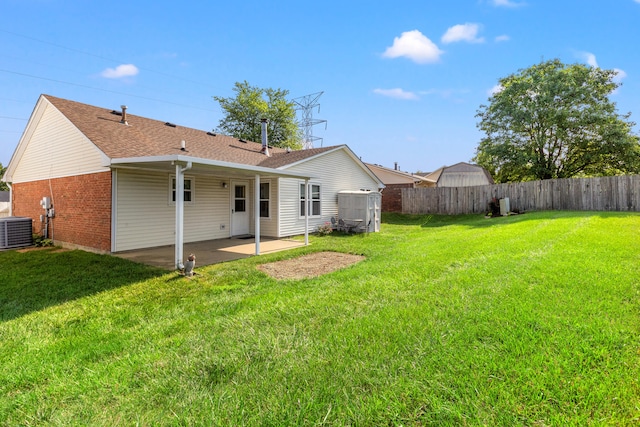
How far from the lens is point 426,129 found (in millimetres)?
16609

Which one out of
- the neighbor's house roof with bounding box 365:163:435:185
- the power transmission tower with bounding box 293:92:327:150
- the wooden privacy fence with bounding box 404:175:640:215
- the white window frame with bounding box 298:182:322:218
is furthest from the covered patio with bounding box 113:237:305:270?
the power transmission tower with bounding box 293:92:327:150

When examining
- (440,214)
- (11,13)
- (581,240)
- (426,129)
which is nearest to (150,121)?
(11,13)

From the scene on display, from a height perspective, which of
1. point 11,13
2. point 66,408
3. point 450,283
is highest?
point 11,13

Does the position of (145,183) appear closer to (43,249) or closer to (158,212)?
(158,212)

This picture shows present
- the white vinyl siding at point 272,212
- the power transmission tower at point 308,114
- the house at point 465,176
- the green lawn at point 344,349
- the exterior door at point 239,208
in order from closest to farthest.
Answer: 1. the green lawn at point 344,349
2. the white vinyl siding at point 272,212
3. the exterior door at point 239,208
4. the house at point 465,176
5. the power transmission tower at point 308,114

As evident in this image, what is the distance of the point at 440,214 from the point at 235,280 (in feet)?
50.7

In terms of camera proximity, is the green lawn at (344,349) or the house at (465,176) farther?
the house at (465,176)

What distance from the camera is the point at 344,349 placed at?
279 cm

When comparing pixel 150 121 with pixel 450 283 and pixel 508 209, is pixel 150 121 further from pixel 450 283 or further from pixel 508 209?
pixel 508 209

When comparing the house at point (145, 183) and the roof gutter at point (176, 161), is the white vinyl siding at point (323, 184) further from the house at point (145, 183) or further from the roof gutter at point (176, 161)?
the roof gutter at point (176, 161)

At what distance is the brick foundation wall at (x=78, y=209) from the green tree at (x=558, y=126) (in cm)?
2228

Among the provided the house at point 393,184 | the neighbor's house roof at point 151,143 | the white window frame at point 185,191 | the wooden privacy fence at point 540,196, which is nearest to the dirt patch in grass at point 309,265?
the neighbor's house roof at point 151,143

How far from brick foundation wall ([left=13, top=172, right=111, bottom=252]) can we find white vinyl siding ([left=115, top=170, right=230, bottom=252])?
13.7 inches

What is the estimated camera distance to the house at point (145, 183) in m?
8.30
